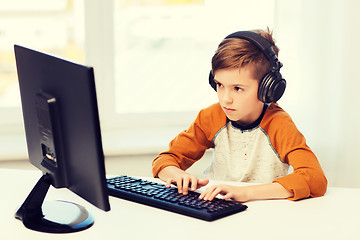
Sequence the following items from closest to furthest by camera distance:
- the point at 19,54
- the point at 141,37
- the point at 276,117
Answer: the point at 19,54 < the point at 276,117 < the point at 141,37

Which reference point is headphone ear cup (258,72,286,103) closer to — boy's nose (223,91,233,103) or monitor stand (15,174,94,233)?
boy's nose (223,91,233,103)

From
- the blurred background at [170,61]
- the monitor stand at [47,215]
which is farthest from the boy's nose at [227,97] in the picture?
the blurred background at [170,61]

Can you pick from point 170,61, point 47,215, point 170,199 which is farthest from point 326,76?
point 47,215

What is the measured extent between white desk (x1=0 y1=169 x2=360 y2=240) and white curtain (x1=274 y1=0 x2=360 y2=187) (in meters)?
0.87

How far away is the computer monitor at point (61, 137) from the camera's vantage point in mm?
1019

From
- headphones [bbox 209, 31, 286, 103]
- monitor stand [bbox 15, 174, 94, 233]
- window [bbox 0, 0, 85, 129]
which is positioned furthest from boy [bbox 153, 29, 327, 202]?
window [bbox 0, 0, 85, 129]

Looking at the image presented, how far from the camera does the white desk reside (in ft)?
3.69

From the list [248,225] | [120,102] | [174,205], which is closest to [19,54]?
[174,205]

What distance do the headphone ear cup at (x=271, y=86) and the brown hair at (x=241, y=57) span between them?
5 cm

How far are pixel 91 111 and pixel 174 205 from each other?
0.37 meters

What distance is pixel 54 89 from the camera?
1.11 m

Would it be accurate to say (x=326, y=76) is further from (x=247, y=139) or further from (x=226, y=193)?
(x=226, y=193)

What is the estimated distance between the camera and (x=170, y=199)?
4.25 feet

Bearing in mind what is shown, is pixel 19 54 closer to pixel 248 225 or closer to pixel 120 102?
pixel 248 225
